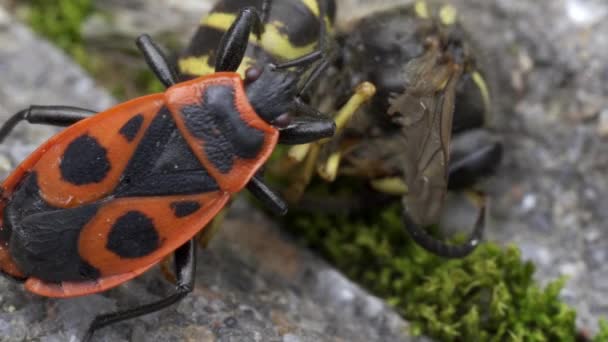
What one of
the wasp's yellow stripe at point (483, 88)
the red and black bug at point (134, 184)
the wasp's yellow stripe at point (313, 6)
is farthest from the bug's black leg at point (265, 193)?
the wasp's yellow stripe at point (483, 88)

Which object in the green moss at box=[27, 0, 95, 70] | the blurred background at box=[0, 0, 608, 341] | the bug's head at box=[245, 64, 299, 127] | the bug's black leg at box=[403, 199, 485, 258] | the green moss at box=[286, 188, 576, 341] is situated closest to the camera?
the bug's head at box=[245, 64, 299, 127]

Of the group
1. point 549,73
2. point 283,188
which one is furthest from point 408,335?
point 549,73

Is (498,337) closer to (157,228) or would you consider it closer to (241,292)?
(241,292)

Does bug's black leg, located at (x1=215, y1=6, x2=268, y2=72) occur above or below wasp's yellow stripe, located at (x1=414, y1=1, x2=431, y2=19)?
above

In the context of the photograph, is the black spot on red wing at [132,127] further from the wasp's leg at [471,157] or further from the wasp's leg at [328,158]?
the wasp's leg at [471,157]

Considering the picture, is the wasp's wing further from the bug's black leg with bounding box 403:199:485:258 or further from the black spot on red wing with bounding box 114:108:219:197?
the black spot on red wing with bounding box 114:108:219:197

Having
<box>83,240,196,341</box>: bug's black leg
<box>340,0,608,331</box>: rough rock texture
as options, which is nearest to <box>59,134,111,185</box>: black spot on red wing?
<box>83,240,196,341</box>: bug's black leg
